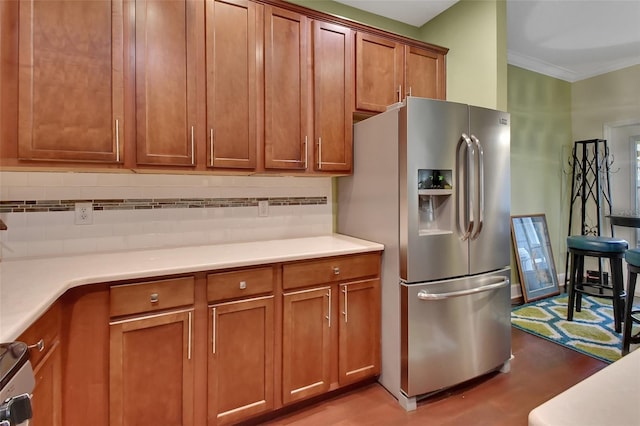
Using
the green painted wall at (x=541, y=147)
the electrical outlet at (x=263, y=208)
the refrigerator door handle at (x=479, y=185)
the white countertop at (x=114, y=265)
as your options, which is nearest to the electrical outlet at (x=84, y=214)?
the white countertop at (x=114, y=265)

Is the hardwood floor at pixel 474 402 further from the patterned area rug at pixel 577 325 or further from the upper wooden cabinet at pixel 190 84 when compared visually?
the upper wooden cabinet at pixel 190 84

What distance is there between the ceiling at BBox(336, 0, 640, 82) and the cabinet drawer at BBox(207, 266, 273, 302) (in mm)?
2297

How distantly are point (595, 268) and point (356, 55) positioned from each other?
13.6ft

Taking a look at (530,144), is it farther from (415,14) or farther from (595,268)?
(415,14)

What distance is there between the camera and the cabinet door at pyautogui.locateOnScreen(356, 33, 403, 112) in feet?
7.55

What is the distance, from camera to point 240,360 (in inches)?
65.3

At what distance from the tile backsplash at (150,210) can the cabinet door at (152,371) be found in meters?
0.68

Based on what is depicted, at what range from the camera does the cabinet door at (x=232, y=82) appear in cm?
183

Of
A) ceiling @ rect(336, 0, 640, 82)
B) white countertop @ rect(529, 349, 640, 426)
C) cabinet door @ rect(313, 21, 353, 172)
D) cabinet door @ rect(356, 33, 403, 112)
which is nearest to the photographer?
white countertop @ rect(529, 349, 640, 426)

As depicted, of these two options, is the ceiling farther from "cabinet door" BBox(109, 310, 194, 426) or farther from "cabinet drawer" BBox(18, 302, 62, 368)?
"cabinet drawer" BBox(18, 302, 62, 368)

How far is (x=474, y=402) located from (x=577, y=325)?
172 cm

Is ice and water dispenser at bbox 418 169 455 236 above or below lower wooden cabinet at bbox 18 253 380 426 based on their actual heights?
above

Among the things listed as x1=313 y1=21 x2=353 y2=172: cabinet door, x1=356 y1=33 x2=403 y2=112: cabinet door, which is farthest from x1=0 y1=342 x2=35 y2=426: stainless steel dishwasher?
x1=356 y1=33 x2=403 y2=112: cabinet door

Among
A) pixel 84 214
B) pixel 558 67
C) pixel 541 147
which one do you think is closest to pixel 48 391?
pixel 84 214
